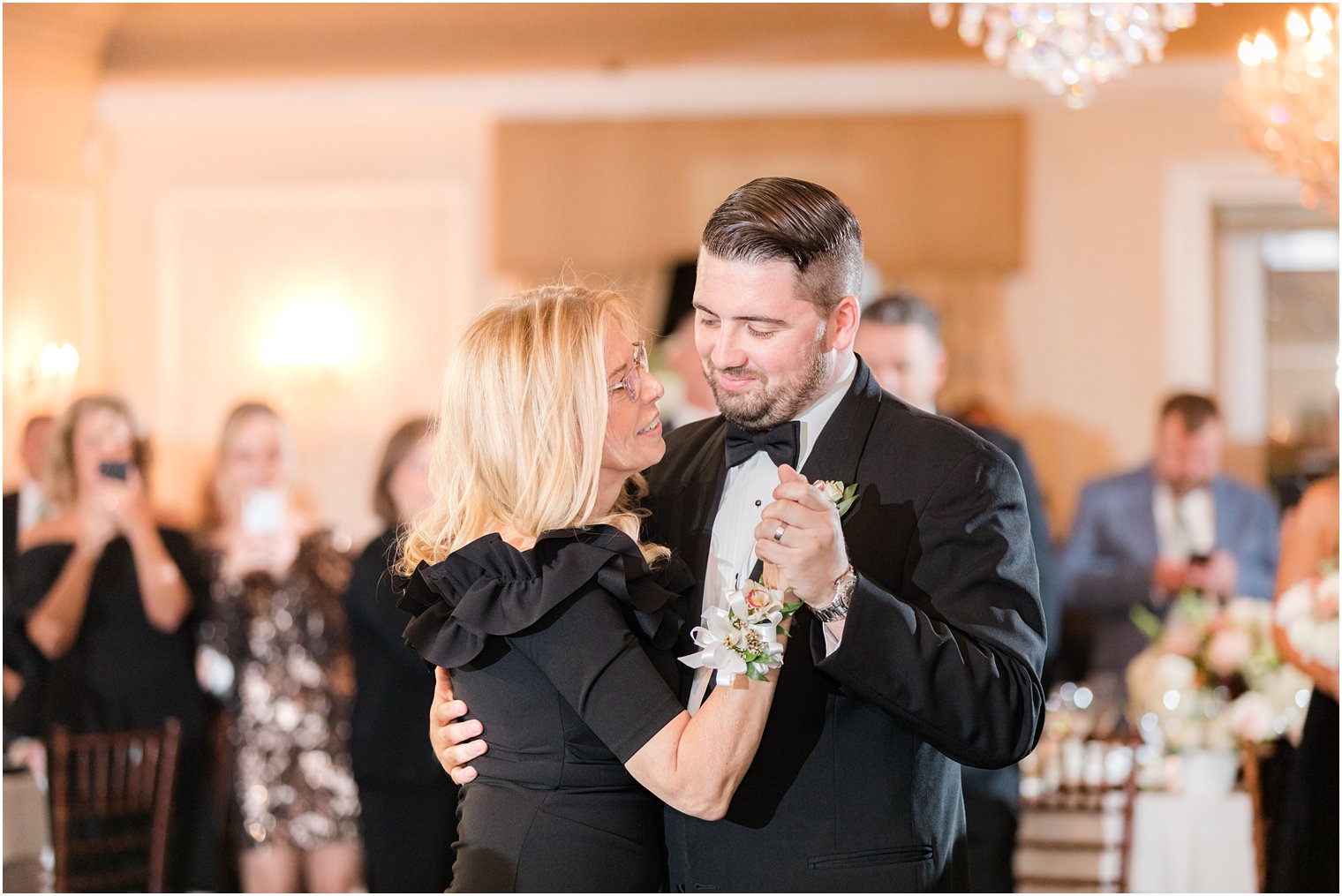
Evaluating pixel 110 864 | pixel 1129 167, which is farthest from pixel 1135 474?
pixel 110 864

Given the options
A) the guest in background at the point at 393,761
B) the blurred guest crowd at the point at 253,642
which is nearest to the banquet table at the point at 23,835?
the blurred guest crowd at the point at 253,642

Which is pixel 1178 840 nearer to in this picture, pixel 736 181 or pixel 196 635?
pixel 196 635

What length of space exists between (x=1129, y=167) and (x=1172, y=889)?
4811 mm

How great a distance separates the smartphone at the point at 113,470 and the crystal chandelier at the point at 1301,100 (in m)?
3.67

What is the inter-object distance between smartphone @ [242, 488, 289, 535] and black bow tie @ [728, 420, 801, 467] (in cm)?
282

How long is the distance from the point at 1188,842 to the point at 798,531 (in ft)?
8.61

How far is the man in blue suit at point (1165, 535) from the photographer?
19.3 feet

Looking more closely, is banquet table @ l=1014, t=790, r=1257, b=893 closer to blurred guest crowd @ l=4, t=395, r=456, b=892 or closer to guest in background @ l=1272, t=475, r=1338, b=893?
guest in background @ l=1272, t=475, r=1338, b=893

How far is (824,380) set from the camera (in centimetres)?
218

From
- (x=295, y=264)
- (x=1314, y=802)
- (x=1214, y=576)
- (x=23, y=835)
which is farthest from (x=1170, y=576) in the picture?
(x=295, y=264)

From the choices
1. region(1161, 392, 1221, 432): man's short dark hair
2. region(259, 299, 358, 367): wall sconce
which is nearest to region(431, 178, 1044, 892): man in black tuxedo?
region(1161, 392, 1221, 432): man's short dark hair

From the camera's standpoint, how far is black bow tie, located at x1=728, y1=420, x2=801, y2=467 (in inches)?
86.6

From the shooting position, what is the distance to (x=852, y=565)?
1.97 metres

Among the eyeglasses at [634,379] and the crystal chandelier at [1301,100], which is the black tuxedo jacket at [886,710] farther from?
the crystal chandelier at [1301,100]
